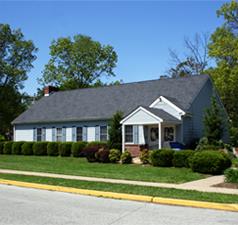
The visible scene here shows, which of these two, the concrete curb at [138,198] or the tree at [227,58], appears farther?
the tree at [227,58]

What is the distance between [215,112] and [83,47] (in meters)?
42.7

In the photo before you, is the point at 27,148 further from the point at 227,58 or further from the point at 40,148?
the point at 227,58

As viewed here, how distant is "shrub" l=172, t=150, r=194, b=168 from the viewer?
68.2ft

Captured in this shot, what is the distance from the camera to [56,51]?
6825 cm

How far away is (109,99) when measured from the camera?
121 feet

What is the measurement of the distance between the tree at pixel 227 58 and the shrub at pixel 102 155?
64.8 ft

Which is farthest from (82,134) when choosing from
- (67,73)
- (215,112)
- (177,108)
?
(67,73)

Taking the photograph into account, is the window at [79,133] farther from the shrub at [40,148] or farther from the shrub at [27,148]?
the shrub at [27,148]

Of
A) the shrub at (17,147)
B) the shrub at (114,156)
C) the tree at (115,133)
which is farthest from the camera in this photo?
the shrub at (17,147)

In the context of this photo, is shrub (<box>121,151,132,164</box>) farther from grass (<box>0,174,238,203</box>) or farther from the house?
grass (<box>0,174,238,203</box>)

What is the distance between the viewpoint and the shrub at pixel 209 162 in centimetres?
1850

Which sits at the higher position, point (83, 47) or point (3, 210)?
point (83, 47)

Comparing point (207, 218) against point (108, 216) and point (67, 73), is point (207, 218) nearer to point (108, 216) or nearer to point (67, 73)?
point (108, 216)

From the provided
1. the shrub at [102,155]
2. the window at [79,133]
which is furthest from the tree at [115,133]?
the window at [79,133]
